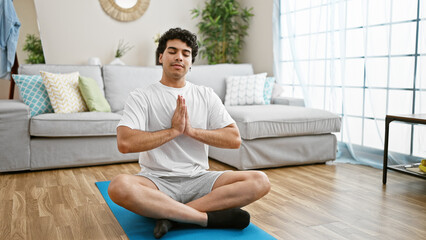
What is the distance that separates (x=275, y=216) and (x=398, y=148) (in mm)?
1672

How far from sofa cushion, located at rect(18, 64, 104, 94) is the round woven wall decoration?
1.43m

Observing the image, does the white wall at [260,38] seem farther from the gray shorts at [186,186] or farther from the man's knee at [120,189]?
the man's knee at [120,189]

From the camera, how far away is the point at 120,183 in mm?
1895

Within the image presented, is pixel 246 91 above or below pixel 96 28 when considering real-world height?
below

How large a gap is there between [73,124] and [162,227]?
1769mm

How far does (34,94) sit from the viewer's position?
11.4ft

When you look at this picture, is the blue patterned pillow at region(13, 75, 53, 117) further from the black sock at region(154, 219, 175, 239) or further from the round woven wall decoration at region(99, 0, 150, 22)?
the black sock at region(154, 219, 175, 239)

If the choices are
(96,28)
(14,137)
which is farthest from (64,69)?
(96,28)

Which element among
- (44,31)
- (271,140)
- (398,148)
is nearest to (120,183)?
(271,140)

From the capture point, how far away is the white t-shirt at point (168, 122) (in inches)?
79.7

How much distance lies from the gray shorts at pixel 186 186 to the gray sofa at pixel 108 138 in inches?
47.1

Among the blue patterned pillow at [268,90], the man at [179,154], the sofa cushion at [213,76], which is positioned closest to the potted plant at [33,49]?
the sofa cushion at [213,76]

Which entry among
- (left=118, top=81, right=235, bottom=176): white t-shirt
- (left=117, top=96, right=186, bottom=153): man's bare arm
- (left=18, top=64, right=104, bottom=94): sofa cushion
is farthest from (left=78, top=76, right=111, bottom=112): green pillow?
(left=117, top=96, right=186, bottom=153): man's bare arm

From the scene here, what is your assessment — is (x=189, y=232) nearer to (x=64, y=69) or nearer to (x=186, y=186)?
(x=186, y=186)
